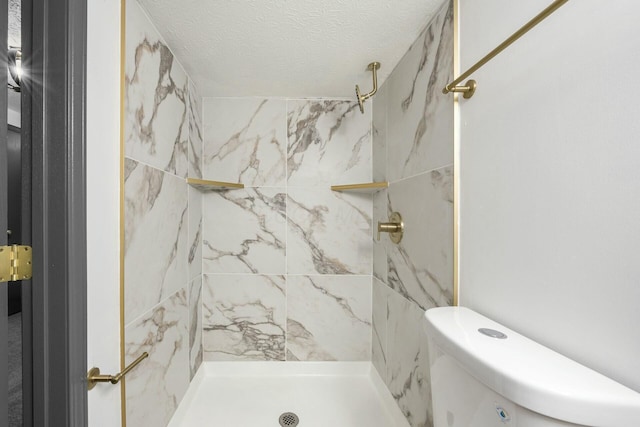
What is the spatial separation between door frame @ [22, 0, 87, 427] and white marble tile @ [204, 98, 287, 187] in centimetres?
94

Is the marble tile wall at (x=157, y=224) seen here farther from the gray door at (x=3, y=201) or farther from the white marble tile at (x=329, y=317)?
the white marble tile at (x=329, y=317)

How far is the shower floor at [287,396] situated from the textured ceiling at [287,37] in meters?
1.52

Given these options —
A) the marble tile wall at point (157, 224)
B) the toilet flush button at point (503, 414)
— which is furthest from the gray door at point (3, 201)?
the toilet flush button at point (503, 414)

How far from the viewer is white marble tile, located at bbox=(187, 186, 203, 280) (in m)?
1.35

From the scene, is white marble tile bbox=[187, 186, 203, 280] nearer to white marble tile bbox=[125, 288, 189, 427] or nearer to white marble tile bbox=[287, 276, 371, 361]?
white marble tile bbox=[125, 288, 189, 427]

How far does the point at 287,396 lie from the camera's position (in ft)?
4.64

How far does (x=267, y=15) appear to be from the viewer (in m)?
0.88

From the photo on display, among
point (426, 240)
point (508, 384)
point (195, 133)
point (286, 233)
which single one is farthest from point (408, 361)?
point (195, 133)

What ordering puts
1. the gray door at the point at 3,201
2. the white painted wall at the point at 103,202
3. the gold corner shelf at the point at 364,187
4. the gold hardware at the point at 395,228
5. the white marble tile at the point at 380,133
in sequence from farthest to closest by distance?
the white marble tile at the point at 380,133 < the gold corner shelf at the point at 364,187 < the gold hardware at the point at 395,228 < the white painted wall at the point at 103,202 < the gray door at the point at 3,201

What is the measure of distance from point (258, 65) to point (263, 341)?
144 cm

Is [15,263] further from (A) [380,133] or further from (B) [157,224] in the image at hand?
(A) [380,133]

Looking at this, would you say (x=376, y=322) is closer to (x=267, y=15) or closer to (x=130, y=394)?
(x=130, y=394)

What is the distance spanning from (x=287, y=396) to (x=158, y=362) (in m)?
0.72

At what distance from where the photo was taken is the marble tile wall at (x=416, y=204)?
0.84 meters
